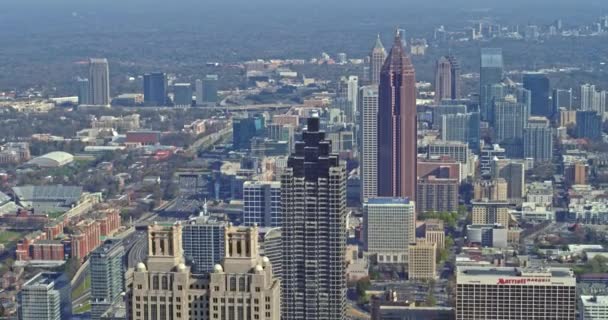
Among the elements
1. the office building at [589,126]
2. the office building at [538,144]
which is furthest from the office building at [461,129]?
the office building at [589,126]

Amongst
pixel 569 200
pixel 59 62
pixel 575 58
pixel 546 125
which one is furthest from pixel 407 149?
pixel 59 62

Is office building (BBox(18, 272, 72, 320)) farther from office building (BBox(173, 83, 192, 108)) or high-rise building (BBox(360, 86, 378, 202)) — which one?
office building (BBox(173, 83, 192, 108))

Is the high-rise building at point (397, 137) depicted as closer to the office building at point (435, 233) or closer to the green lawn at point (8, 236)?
the office building at point (435, 233)

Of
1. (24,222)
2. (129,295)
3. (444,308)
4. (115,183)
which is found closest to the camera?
(129,295)

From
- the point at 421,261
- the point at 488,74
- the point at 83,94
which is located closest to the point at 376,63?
the point at 488,74

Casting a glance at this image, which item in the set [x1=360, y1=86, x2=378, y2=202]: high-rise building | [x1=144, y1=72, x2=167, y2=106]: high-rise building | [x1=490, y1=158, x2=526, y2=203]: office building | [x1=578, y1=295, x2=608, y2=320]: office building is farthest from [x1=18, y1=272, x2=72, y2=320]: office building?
[x1=144, y1=72, x2=167, y2=106]: high-rise building

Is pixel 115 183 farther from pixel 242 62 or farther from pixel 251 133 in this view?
pixel 242 62

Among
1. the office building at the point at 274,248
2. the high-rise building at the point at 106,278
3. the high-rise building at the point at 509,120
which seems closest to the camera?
the office building at the point at 274,248
